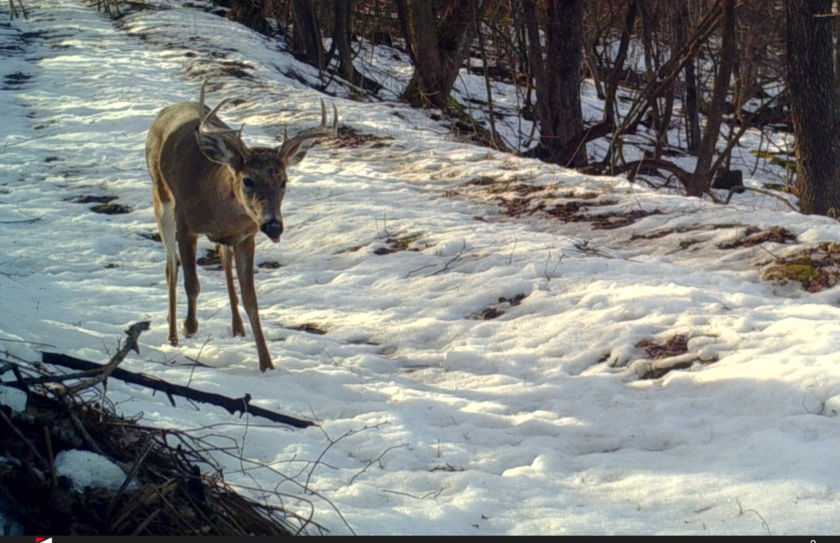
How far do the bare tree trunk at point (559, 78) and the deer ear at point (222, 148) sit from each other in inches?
298

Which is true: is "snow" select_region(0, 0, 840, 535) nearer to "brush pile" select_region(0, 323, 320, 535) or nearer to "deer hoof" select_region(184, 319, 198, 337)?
"deer hoof" select_region(184, 319, 198, 337)

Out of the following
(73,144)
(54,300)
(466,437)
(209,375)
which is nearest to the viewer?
(466,437)

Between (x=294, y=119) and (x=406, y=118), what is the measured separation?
2.14m

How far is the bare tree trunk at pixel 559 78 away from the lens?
1295cm

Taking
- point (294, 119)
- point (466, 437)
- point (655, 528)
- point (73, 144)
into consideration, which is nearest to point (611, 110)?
point (294, 119)

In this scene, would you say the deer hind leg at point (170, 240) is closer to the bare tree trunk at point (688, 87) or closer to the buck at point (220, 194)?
the buck at point (220, 194)

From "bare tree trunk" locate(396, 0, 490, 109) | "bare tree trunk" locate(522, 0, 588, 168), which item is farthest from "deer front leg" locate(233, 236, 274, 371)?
"bare tree trunk" locate(396, 0, 490, 109)

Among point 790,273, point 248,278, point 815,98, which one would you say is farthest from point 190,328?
point 815,98

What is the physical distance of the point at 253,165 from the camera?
19.3 feet

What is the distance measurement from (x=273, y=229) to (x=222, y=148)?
2.35 ft

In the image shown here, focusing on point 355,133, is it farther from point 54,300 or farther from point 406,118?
point 54,300

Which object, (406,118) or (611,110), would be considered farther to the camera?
(406,118)

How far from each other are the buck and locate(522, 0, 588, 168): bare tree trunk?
7.14 meters

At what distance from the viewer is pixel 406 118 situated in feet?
49.8
